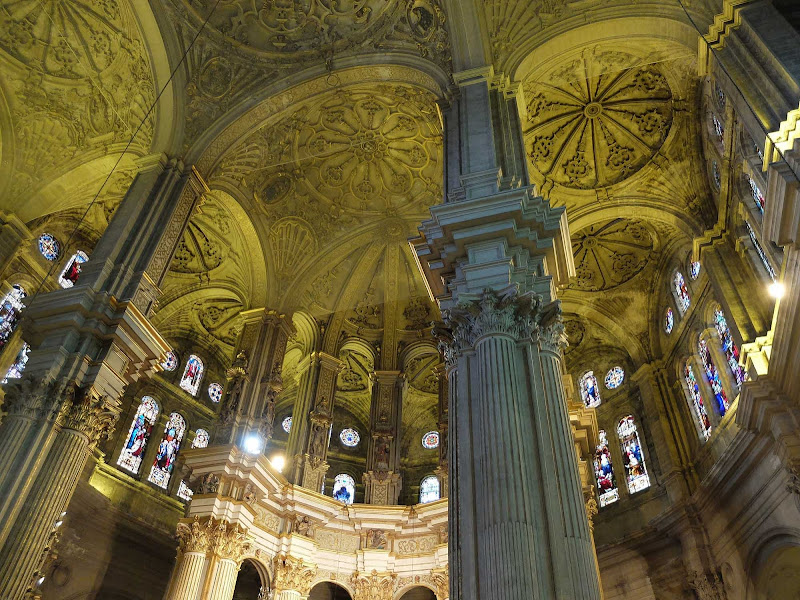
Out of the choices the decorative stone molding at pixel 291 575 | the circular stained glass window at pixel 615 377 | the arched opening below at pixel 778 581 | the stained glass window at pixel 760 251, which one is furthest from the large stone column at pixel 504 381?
the circular stained glass window at pixel 615 377

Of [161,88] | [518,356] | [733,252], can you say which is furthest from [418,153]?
[518,356]

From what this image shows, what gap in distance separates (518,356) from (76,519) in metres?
12.6

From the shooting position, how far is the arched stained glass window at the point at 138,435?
16688mm

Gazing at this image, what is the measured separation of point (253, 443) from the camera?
1255 cm

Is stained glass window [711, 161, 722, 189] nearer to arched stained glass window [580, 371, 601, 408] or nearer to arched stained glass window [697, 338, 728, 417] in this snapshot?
arched stained glass window [697, 338, 728, 417]

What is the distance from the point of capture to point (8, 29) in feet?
40.3

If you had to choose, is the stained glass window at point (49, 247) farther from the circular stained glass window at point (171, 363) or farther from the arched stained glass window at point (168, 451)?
the arched stained glass window at point (168, 451)

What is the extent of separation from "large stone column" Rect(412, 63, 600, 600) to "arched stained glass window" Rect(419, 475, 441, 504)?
12728 millimetres

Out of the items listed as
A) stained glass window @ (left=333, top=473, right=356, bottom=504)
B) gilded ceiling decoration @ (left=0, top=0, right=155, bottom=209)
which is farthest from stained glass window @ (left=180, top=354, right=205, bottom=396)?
gilded ceiling decoration @ (left=0, top=0, right=155, bottom=209)

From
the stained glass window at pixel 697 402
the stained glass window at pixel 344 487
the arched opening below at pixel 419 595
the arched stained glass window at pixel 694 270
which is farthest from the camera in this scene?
the stained glass window at pixel 344 487

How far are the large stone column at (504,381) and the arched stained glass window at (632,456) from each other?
949cm

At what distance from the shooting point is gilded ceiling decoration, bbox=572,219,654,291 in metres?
16.1

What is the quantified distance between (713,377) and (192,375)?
15.4 meters

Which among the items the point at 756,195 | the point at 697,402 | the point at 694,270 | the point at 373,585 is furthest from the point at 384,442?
the point at 756,195
